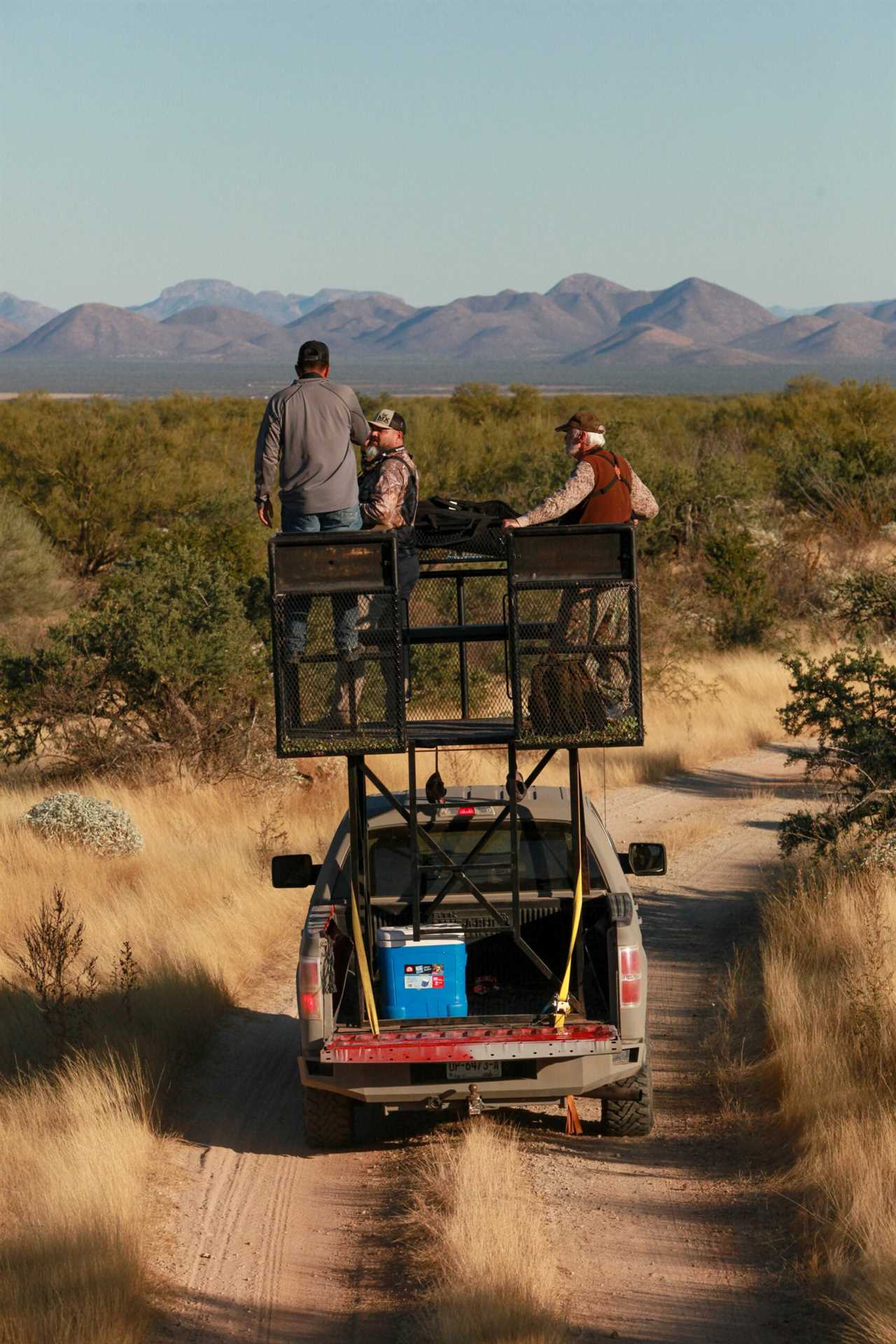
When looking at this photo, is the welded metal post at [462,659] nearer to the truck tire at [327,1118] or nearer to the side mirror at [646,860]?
the side mirror at [646,860]

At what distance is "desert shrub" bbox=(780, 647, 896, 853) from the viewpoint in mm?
10625

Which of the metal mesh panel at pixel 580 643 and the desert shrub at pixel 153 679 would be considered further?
the desert shrub at pixel 153 679

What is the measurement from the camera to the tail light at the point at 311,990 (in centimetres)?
644

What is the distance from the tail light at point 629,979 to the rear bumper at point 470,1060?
0.15 m

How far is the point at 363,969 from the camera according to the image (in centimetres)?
661

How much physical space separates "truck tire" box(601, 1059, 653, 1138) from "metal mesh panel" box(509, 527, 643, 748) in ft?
5.05

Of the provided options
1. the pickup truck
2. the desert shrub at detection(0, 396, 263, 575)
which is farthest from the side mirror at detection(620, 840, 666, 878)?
the desert shrub at detection(0, 396, 263, 575)

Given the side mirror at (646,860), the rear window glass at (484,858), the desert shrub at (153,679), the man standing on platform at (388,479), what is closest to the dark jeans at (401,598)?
the man standing on platform at (388,479)

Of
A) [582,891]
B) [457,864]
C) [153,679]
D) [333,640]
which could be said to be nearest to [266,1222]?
[457,864]

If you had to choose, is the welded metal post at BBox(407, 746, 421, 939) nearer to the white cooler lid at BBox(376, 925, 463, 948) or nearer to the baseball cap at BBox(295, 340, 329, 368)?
the white cooler lid at BBox(376, 925, 463, 948)

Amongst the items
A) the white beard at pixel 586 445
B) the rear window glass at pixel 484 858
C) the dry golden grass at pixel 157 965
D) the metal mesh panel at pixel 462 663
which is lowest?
the dry golden grass at pixel 157 965

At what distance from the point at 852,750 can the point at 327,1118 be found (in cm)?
545

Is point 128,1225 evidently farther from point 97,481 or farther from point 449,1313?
point 97,481

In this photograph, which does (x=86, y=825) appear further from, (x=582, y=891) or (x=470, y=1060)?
(x=470, y=1060)
